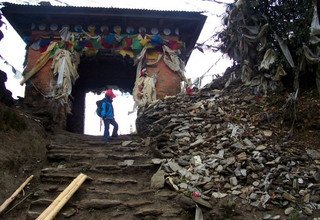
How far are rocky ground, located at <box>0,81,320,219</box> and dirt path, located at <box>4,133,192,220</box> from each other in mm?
18

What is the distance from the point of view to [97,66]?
1662 centimetres

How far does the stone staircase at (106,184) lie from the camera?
633 cm

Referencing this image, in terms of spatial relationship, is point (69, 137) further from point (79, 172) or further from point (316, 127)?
point (316, 127)

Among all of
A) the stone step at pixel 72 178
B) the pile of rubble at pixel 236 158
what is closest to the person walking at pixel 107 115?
the pile of rubble at pixel 236 158

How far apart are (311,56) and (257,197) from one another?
3.36 m

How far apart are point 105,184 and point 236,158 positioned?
2.63 meters

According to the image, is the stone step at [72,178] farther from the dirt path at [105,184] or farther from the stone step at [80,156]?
the stone step at [80,156]

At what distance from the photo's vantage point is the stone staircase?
633cm

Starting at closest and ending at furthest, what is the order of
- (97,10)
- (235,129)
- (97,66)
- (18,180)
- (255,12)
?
(18,180), (235,129), (255,12), (97,10), (97,66)

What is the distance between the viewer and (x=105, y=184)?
7.35 meters

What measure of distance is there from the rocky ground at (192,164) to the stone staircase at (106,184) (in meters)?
0.02

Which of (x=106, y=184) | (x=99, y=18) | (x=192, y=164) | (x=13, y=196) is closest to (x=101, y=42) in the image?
(x=99, y=18)

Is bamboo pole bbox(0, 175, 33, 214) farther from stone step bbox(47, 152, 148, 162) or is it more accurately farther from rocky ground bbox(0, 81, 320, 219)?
stone step bbox(47, 152, 148, 162)

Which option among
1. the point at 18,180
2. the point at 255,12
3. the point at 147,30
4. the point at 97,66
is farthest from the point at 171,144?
the point at 97,66
